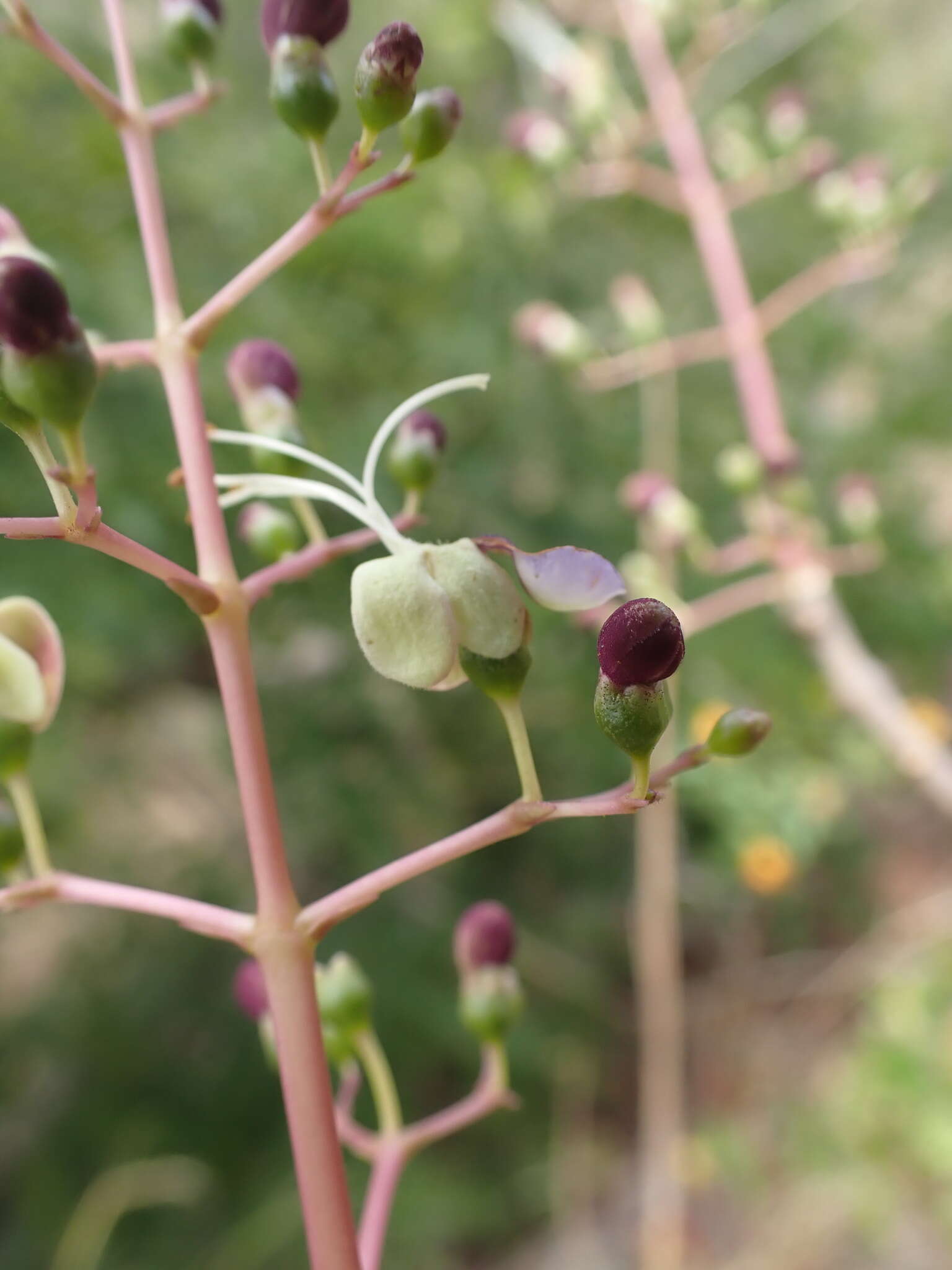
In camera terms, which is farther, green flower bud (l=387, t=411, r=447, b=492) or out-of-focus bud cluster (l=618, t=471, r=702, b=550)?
out-of-focus bud cluster (l=618, t=471, r=702, b=550)

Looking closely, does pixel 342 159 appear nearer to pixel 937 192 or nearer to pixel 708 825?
pixel 937 192

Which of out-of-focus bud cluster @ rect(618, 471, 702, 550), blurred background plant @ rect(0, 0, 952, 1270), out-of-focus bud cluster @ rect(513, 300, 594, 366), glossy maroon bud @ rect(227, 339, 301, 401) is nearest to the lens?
glossy maroon bud @ rect(227, 339, 301, 401)

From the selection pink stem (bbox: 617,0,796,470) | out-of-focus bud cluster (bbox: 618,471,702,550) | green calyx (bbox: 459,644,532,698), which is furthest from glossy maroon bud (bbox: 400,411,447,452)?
pink stem (bbox: 617,0,796,470)

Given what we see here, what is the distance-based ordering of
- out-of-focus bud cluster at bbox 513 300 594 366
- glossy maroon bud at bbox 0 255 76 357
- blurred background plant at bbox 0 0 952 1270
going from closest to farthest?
1. glossy maroon bud at bbox 0 255 76 357
2. out-of-focus bud cluster at bbox 513 300 594 366
3. blurred background plant at bbox 0 0 952 1270

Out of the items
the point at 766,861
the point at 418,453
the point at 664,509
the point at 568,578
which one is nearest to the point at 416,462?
the point at 418,453

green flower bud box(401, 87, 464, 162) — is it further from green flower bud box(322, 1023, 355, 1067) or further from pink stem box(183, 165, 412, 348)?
green flower bud box(322, 1023, 355, 1067)

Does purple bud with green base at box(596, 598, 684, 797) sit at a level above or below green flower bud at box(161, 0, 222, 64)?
below

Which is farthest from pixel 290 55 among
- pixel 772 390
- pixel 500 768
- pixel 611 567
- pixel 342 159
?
pixel 500 768
